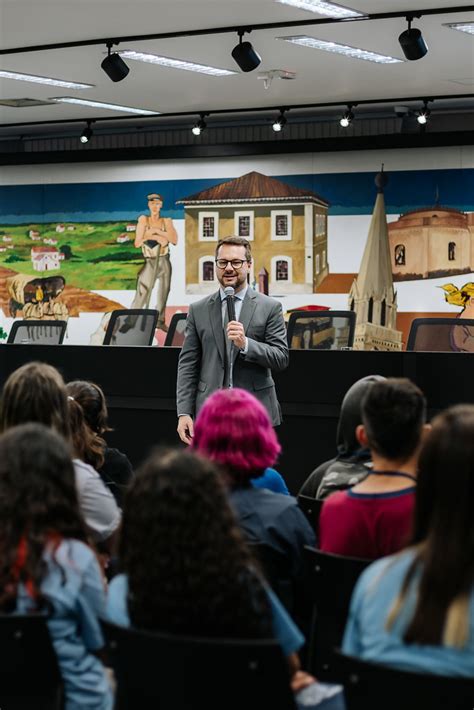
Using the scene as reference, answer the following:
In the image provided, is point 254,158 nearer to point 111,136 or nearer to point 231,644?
point 111,136

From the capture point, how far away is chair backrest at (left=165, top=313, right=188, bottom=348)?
8.07 meters

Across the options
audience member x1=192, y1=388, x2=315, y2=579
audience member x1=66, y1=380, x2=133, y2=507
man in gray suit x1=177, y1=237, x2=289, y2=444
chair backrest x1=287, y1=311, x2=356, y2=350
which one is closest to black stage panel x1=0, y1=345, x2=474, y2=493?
chair backrest x1=287, y1=311, x2=356, y2=350

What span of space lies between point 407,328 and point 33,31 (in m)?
5.01

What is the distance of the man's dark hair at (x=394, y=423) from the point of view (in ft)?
7.68

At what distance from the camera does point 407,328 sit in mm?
10039

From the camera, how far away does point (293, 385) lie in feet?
20.6

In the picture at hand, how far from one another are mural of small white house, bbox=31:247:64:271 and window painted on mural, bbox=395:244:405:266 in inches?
158

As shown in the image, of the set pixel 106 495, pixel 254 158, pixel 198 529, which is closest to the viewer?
pixel 198 529

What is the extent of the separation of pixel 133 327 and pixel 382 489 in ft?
21.5

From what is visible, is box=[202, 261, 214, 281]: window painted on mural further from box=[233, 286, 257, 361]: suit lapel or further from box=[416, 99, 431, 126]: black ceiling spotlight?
box=[233, 286, 257, 361]: suit lapel

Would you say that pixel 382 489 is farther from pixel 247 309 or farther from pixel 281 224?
pixel 281 224

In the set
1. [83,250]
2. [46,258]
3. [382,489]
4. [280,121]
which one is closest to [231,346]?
[382,489]

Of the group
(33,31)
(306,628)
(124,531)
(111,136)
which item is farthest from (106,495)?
(111,136)

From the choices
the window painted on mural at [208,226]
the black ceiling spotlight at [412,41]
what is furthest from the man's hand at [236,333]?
the window painted on mural at [208,226]
